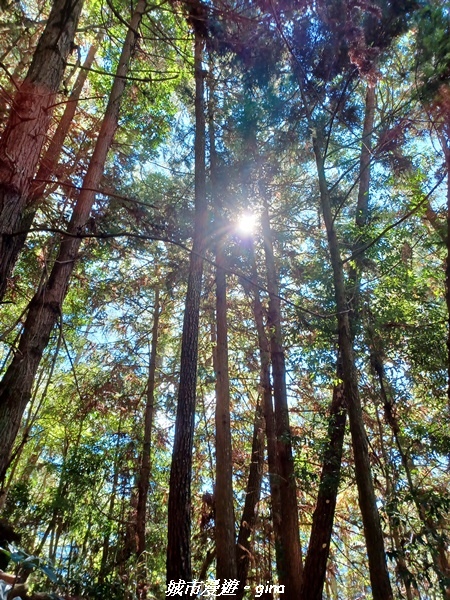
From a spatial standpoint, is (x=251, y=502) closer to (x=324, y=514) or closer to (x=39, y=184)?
(x=324, y=514)

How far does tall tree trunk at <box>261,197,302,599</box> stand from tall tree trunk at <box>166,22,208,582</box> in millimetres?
1190

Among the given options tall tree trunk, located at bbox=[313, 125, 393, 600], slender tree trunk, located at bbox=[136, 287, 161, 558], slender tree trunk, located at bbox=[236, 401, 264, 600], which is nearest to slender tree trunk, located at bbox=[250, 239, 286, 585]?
slender tree trunk, located at bbox=[236, 401, 264, 600]

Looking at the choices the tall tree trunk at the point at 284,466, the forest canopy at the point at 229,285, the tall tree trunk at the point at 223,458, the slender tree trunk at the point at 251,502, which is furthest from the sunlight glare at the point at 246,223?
the slender tree trunk at the point at 251,502

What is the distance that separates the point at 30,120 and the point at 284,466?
580 centimetres

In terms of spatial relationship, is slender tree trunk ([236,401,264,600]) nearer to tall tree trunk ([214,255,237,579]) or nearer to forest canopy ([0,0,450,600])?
forest canopy ([0,0,450,600])

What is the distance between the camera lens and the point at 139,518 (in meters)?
6.92

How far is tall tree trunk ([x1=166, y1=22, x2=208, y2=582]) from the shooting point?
11.8 feet

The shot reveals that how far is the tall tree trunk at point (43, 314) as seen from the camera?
3424mm

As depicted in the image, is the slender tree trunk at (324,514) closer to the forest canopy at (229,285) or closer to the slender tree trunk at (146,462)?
the forest canopy at (229,285)

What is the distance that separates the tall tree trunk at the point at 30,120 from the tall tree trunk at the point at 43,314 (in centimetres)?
51

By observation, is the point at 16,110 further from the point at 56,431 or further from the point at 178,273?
the point at 56,431

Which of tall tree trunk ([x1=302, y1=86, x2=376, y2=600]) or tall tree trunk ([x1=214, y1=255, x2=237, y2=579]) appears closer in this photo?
tall tree trunk ([x1=214, y1=255, x2=237, y2=579])

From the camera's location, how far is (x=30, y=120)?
294 cm

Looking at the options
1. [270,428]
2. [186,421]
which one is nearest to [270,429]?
[270,428]
